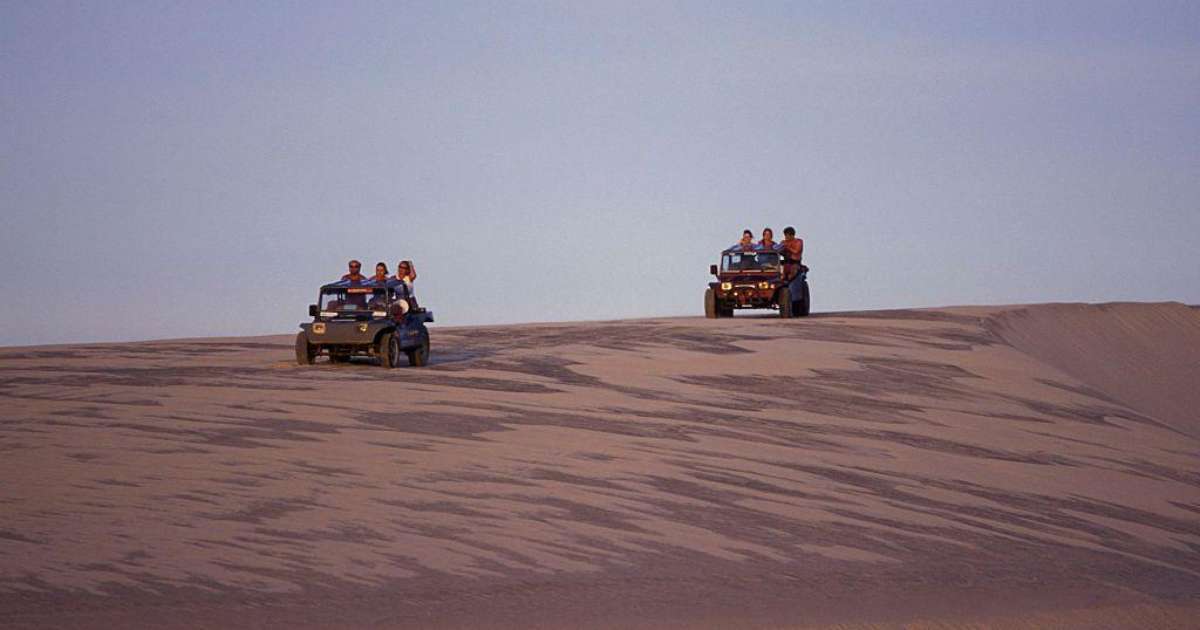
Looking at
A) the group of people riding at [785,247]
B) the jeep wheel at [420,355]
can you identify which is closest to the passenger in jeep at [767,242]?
the group of people riding at [785,247]

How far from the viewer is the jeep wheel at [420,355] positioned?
24969 mm

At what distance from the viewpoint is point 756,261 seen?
33688 mm

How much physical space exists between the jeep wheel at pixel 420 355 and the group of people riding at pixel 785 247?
10.4m

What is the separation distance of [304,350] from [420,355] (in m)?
1.98

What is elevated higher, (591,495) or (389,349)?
(389,349)

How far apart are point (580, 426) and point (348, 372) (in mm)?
6330

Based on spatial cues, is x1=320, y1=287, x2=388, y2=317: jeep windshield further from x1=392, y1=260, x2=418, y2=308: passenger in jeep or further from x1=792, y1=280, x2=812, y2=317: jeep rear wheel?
x1=792, y1=280, x2=812, y2=317: jeep rear wheel

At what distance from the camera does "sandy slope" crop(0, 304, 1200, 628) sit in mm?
11328

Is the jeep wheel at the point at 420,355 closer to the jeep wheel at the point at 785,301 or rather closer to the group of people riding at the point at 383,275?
the group of people riding at the point at 383,275

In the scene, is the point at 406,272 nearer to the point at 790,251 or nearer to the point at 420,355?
the point at 420,355

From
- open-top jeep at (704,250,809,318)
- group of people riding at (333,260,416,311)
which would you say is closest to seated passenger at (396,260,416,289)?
group of people riding at (333,260,416,311)

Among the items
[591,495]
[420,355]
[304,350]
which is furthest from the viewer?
[420,355]

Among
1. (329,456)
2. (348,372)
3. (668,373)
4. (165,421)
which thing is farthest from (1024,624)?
(348,372)

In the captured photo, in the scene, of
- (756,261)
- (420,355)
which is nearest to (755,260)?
(756,261)
